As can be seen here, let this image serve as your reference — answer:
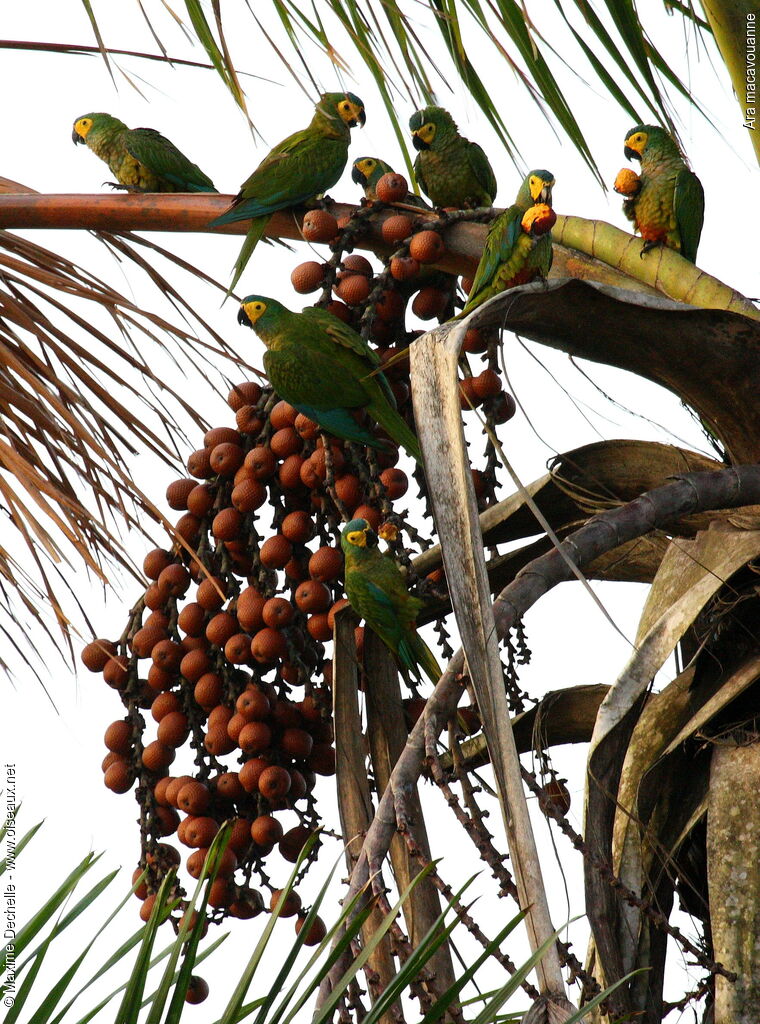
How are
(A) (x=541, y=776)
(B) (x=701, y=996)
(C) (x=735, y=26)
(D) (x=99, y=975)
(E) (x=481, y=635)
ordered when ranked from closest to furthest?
1. (E) (x=481, y=635)
2. (D) (x=99, y=975)
3. (B) (x=701, y=996)
4. (A) (x=541, y=776)
5. (C) (x=735, y=26)

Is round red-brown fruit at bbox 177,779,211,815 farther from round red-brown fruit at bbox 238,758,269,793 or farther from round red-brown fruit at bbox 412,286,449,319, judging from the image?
round red-brown fruit at bbox 412,286,449,319

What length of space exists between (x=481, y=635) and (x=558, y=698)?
538mm

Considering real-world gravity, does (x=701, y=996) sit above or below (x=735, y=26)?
below

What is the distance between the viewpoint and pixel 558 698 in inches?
55.2

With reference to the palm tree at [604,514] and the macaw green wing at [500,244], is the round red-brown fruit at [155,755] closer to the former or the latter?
the palm tree at [604,514]

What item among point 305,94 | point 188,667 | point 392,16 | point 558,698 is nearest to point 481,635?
point 558,698

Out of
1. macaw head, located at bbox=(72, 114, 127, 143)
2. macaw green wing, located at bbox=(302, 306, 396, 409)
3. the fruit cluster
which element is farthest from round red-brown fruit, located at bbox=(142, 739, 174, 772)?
macaw head, located at bbox=(72, 114, 127, 143)

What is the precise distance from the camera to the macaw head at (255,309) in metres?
1.86

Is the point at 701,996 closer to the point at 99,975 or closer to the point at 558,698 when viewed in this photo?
the point at 558,698

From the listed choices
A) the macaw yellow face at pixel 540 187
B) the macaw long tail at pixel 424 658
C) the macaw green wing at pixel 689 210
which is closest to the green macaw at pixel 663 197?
the macaw green wing at pixel 689 210

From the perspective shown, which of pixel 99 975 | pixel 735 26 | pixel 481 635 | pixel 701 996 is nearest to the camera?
pixel 481 635

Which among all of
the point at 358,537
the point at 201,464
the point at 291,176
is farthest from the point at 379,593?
the point at 291,176

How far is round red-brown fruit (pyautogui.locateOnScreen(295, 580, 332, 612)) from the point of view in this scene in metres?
1.47

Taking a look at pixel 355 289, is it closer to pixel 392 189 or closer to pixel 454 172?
pixel 392 189
